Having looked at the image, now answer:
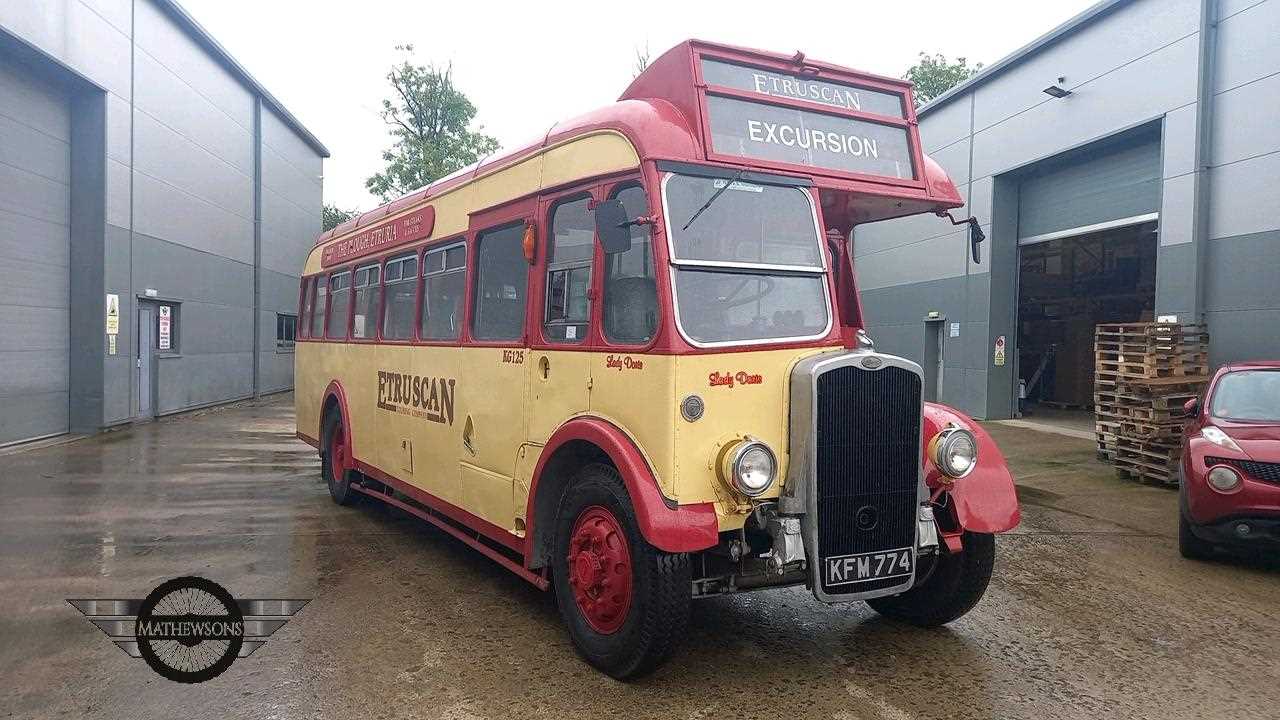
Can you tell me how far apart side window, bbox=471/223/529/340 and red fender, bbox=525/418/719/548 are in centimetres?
136

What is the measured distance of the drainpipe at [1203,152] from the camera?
37.3 ft

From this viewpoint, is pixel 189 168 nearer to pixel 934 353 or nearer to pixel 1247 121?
pixel 934 353

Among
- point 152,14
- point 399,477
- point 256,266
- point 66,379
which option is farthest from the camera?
point 256,266

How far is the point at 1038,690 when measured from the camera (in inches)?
158

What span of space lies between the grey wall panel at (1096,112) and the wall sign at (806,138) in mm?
9723

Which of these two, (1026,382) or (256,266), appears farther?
(256,266)

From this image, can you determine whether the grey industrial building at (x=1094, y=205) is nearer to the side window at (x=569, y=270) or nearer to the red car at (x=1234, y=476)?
the red car at (x=1234, y=476)

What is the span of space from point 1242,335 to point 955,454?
9082mm

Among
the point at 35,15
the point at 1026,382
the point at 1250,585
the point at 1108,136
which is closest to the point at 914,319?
the point at 1026,382

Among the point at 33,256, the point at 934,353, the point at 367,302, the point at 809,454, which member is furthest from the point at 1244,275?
the point at 33,256

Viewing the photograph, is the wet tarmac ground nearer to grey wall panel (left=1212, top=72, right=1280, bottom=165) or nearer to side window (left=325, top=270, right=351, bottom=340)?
side window (left=325, top=270, right=351, bottom=340)

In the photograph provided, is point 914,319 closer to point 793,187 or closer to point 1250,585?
point 1250,585

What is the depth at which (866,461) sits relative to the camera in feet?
13.5

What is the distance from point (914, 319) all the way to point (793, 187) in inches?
619
